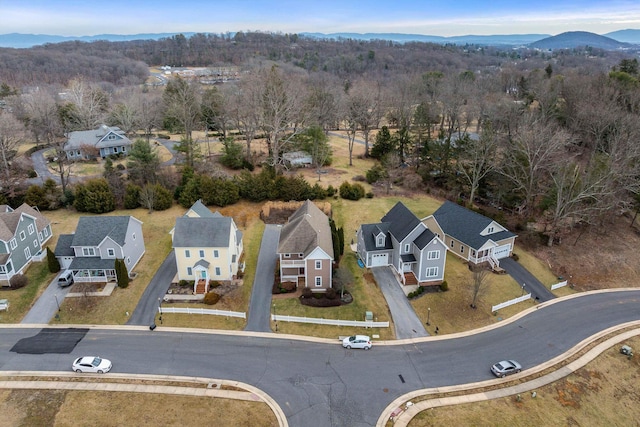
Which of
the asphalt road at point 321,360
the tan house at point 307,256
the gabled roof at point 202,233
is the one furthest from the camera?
the gabled roof at point 202,233

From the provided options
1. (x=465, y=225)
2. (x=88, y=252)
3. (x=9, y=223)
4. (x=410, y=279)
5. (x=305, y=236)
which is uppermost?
(x=9, y=223)

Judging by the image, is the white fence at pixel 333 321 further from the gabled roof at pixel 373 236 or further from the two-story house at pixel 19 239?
the two-story house at pixel 19 239

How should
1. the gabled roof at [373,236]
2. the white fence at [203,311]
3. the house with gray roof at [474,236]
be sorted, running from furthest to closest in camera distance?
the house with gray roof at [474,236] → the gabled roof at [373,236] → the white fence at [203,311]

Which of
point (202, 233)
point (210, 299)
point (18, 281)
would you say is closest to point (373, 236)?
point (202, 233)

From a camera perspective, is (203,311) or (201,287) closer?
(203,311)

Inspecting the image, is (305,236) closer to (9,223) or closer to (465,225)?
(465,225)

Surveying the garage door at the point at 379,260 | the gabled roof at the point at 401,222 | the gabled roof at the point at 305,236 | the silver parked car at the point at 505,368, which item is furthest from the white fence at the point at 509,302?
the gabled roof at the point at 305,236

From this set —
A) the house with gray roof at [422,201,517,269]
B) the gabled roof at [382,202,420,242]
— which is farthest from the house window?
the house with gray roof at [422,201,517,269]
